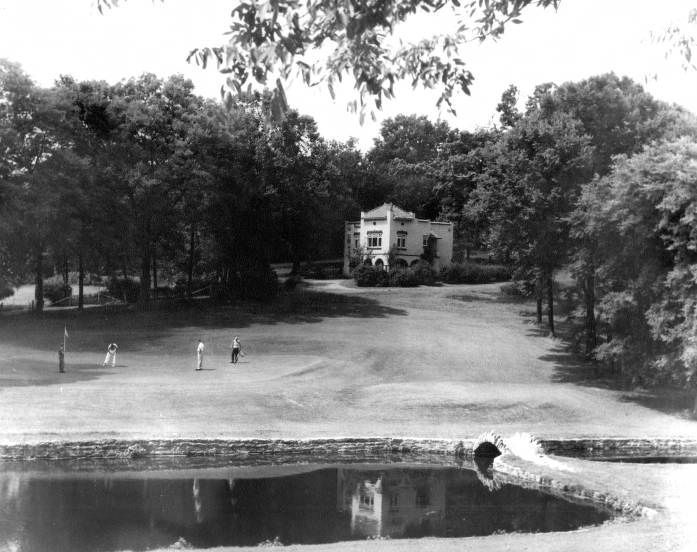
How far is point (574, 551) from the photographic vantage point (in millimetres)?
11914

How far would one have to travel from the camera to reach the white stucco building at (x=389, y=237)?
259 feet

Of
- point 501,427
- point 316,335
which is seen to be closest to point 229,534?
point 501,427

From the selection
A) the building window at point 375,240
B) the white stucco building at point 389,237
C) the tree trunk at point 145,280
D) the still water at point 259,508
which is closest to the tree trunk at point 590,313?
the still water at point 259,508

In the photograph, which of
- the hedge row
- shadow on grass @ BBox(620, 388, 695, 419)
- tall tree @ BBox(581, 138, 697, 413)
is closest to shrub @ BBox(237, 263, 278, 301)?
the hedge row

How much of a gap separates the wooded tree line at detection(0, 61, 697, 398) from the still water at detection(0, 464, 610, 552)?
14.6 m

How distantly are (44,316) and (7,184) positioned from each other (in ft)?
39.3

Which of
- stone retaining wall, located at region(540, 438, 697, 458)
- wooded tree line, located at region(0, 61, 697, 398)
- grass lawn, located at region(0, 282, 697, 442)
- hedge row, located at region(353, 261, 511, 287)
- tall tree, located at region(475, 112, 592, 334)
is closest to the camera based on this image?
stone retaining wall, located at region(540, 438, 697, 458)

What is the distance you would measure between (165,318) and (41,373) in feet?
65.1

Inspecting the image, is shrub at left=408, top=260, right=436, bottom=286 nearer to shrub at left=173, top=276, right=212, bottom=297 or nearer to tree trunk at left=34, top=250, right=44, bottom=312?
shrub at left=173, top=276, right=212, bottom=297

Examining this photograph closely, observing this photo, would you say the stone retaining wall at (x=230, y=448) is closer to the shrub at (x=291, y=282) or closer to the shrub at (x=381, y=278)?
the shrub at (x=291, y=282)

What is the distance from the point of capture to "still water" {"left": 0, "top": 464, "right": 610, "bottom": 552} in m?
16.7

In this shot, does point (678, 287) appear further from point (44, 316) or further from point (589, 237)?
point (44, 316)

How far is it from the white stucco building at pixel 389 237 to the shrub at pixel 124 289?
857 inches

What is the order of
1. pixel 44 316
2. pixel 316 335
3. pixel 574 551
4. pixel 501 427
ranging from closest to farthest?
pixel 574 551
pixel 501 427
pixel 316 335
pixel 44 316
